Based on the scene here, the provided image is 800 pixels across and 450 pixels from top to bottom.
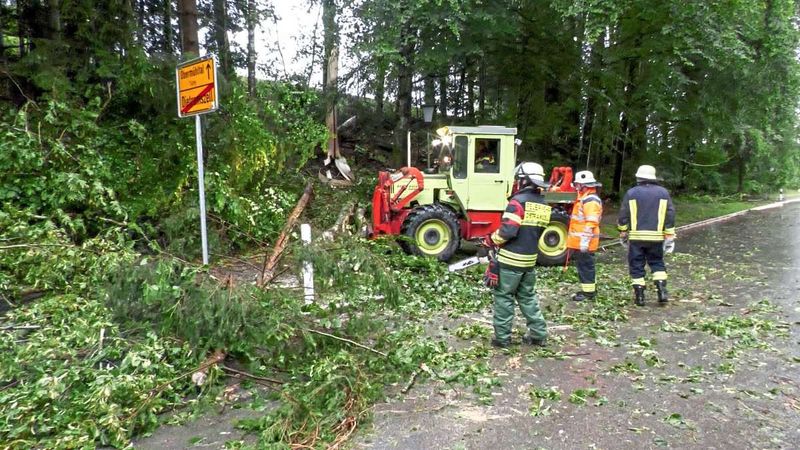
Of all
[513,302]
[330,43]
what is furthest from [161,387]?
[330,43]

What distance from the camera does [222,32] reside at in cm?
1412

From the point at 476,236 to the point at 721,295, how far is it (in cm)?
384

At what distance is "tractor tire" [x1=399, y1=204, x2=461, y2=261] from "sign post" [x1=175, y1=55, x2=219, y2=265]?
13.3 feet

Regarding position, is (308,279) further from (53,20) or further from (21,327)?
(53,20)

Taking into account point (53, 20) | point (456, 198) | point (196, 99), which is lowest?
point (456, 198)

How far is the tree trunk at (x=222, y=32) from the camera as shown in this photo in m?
12.7

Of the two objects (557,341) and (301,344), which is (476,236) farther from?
(301,344)

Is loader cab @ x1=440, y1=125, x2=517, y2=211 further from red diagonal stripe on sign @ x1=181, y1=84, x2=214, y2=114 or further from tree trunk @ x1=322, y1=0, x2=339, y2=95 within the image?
tree trunk @ x1=322, y1=0, x2=339, y2=95

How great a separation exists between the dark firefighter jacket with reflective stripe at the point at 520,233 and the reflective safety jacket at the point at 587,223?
196 centimetres

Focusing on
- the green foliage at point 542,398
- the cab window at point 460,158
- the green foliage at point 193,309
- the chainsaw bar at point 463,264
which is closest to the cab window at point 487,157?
the cab window at point 460,158

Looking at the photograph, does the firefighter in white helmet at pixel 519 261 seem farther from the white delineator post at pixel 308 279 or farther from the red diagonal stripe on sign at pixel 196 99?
the red diagonal stripe on sign at pixel 196 99

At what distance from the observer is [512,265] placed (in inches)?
194

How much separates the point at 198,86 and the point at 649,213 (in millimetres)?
5606

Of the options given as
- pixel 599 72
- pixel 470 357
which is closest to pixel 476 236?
pixel 470 357
